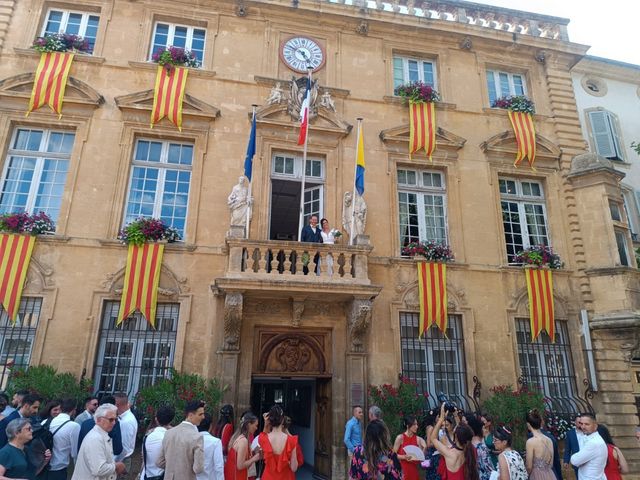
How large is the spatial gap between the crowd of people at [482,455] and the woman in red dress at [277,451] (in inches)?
28.2

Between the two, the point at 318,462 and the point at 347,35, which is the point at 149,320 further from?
the point at 347,35

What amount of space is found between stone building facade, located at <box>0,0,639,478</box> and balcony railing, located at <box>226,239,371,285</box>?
0.16 feet

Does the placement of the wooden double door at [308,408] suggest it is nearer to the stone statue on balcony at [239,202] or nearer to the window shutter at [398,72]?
the stone statue on balcony at [239,202]

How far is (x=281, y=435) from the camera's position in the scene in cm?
542

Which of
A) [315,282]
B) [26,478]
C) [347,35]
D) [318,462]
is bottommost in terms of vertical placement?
[318,462]

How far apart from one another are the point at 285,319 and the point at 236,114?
5.41 m

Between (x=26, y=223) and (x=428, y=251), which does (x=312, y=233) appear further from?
(x=26, y=223)

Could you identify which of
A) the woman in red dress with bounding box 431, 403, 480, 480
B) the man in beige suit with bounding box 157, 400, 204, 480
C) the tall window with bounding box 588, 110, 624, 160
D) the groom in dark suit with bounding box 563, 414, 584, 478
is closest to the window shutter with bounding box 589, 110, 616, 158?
the tall window with bounding box 588, 110, 624, 160

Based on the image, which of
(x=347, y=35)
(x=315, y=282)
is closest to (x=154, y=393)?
(x=315, y=282)

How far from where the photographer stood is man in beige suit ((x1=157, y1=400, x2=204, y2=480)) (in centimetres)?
479

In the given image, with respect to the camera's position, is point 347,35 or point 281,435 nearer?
point 281,435

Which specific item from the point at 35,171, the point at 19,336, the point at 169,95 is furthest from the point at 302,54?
the point at 19,336

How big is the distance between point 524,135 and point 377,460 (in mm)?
10950

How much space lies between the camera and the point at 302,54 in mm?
12773
